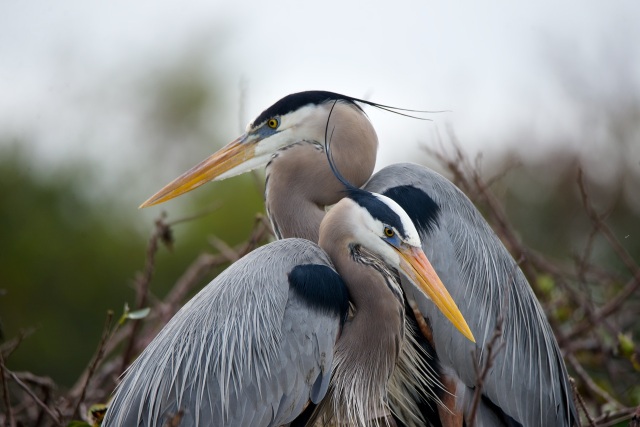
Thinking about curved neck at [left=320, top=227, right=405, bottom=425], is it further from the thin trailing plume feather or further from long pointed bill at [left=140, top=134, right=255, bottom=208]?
long pointed bill at [left=140, top=134, right=255, bottom=208]

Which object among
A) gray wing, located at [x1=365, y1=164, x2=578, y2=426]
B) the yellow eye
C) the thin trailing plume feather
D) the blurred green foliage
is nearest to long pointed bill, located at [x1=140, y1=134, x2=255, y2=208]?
the yellow eye

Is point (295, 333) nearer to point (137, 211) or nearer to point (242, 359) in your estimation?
point (242, 359)

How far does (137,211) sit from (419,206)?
6520 millimetres

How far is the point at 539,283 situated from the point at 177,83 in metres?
8.65

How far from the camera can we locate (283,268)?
3.35 m

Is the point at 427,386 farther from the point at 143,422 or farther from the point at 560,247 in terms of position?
the point at 560,247

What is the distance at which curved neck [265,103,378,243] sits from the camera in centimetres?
384

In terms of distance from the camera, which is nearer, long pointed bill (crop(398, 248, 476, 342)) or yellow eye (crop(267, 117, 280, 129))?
long pointed bill (crop(398, 248, 476, 342))

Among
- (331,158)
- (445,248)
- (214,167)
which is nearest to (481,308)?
(445,248)

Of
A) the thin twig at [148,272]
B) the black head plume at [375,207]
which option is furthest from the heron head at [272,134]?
the black head plume at [375,207]

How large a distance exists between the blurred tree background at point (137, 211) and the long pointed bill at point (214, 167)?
12.0ft

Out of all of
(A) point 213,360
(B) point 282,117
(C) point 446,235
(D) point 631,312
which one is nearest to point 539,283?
(D) point 631,312

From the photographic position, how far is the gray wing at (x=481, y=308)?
367 centimetres

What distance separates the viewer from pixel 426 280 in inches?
130
